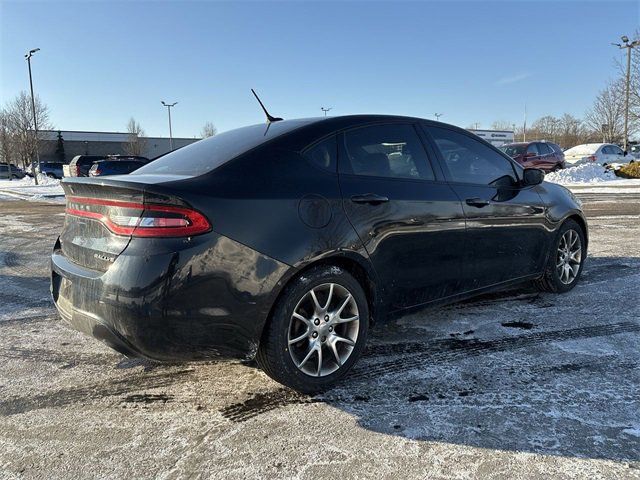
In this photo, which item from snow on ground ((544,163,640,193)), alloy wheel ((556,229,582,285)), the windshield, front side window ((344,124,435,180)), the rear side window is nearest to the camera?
the rear side window

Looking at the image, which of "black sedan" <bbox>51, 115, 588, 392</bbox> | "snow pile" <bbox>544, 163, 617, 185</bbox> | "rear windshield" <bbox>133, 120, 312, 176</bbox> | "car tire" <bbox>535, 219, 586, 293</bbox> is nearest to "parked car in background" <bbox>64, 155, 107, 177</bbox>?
"snow pile" <bbox>544, 163, 617, 185</bbox>

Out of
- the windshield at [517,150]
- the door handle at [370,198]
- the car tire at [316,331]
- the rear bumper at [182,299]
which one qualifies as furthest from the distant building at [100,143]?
the rear bumper at [182,299]

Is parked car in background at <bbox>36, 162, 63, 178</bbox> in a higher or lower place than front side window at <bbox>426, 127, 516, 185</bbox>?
higher

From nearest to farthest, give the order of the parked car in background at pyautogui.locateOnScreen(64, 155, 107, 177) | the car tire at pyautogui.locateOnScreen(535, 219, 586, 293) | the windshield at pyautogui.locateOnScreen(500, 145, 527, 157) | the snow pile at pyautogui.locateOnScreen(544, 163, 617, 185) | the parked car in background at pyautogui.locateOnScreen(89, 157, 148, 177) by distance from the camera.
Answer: the car tire at pyautogui.locateOnScreen(535, 219, 586, 293) < the parked car in background at pyautogui.locateOnScreen(89, 157, 148, 177) < the windshield at pyautogui.locateOnScreen(500, 145, 527, 157) < the snow pile at pyautogui.locateOnScreen(544, 163, 617, 185) < the parked car in background at pyautogui.locateOnScreen(64, 155, 107, 177)

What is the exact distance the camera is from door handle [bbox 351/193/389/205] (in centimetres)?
305

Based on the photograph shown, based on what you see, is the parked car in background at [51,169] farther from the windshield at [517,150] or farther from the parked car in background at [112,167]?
the windshield at [517,150]

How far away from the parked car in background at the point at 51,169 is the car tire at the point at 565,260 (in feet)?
151

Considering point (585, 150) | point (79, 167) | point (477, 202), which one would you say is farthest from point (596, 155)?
point (79, 167)

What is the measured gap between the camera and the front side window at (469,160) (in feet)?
12.5

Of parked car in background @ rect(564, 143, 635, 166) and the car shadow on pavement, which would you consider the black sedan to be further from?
parked car in background @ rect(564, 143, 635, 166)

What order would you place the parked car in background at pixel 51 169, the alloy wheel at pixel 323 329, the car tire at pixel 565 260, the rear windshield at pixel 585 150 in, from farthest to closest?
the parked car in background at pixel 51 169 < the rear windshield at pixel 585 150 < the car tire at pixel 565 260 < the alloy wheel at pixel 323 329

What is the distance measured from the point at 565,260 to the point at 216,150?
11.8ft

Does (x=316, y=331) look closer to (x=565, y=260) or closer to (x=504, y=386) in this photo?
(x=504, y=386)

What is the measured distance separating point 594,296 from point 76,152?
79.8 metres
